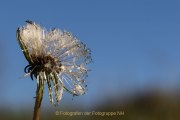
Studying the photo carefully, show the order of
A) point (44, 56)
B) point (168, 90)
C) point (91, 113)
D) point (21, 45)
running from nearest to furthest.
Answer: point (21, 45)
point (44, 56)
point (91, 113)
point (168, 90)

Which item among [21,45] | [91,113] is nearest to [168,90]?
[91,113]

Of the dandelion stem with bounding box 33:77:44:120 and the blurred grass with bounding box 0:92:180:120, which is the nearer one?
the dandelion stem with bounding box 33:77:44:120

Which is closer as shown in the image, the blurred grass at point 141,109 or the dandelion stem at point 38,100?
the dandelion stem at point 38,100

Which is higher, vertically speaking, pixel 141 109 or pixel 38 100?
pixel 141 109

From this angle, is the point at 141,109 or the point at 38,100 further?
the point at 141,109

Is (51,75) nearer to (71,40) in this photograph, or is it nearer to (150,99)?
(71,40)

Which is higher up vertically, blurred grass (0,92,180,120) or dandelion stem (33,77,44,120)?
blurred grass (0,92,180,120)

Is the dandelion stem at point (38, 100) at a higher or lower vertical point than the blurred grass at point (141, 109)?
lower

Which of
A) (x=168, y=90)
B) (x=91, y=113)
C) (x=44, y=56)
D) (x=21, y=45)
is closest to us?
Answer: (x=21, y=45)
